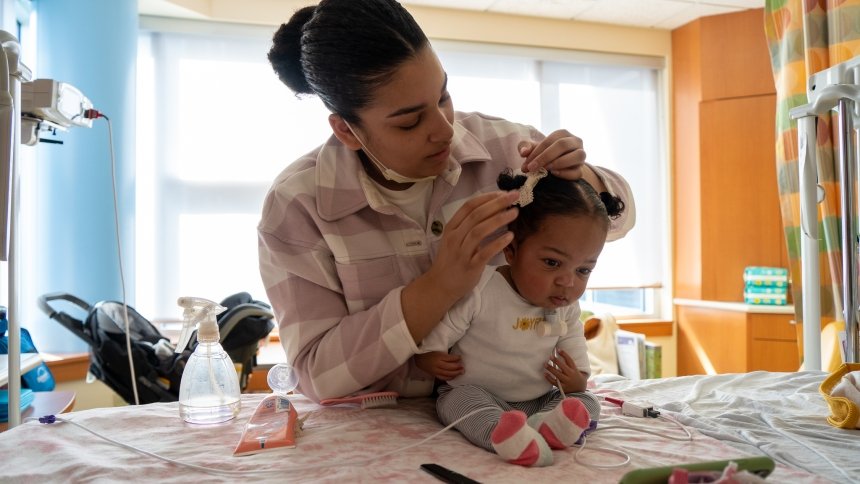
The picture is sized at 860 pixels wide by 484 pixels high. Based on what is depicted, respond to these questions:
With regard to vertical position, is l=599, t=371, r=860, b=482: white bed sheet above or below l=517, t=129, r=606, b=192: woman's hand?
below

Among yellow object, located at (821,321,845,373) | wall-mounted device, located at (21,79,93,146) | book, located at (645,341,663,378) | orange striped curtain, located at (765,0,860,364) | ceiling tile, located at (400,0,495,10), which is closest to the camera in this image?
wall-mounted device, located at (21,79,93,146)

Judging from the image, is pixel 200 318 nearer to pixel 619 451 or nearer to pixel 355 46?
pixel 355 46

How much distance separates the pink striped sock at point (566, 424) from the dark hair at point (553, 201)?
37cm

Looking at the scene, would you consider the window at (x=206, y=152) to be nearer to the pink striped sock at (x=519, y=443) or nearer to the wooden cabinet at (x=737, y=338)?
the wooden cabinet at (x=737, y=338)

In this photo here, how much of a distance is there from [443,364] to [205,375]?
0.45 meters

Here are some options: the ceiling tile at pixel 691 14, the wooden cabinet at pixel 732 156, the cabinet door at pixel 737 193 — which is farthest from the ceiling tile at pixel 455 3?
the cabinet door at pixel 737 193

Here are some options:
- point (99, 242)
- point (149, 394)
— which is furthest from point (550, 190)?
point (99, 242)

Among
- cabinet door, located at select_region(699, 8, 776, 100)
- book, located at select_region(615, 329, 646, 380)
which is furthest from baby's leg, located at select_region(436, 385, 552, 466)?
cabinet door, located at select_region(699, 8, 776, 100)

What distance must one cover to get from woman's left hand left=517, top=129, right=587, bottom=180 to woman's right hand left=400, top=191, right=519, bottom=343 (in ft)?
0.37

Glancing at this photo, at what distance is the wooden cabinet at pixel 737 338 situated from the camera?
3.94 metres

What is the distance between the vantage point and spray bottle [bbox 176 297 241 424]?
110 centimetres

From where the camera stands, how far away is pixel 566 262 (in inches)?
44.7

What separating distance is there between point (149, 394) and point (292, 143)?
1.89 metres

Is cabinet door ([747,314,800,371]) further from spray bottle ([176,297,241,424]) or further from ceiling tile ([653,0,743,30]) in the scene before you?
spray bottle ([176,297,241,424])
